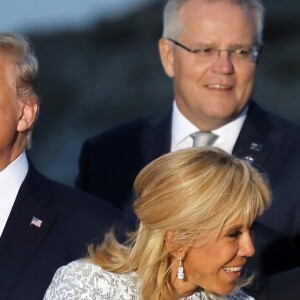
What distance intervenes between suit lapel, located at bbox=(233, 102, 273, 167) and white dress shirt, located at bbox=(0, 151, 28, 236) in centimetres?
105

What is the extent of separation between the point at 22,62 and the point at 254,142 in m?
1.14

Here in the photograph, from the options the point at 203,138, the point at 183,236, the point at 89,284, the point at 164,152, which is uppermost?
the point at 183,236

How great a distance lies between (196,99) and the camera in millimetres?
5562

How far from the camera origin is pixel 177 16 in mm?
5746

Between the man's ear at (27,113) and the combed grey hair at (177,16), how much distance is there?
1094 millimetres

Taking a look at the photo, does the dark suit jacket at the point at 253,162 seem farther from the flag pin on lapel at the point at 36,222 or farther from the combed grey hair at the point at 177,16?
the flag pin on lapel at the point at 36,222

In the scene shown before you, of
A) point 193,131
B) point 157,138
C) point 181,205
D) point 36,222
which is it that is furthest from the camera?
point 157,138

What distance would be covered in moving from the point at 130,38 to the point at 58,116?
19.4 inches

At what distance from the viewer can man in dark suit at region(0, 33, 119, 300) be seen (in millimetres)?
4598

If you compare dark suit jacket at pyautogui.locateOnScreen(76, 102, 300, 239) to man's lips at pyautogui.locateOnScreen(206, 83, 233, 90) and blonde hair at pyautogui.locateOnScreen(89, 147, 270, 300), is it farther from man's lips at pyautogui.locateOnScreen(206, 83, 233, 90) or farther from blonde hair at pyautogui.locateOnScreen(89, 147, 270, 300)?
blonde hair at pyautogui.locateOnScreen(89, 147, 270, 300)

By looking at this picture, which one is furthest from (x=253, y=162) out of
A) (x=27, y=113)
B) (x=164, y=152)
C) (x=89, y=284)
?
(x=89, y=284)

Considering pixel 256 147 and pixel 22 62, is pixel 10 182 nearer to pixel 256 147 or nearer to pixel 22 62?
pixel 22 62

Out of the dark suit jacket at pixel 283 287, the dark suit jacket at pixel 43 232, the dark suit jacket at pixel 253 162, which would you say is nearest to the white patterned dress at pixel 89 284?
the dark suit jacket at pixel 43 232

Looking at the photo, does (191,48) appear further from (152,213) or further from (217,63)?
(152,213)
